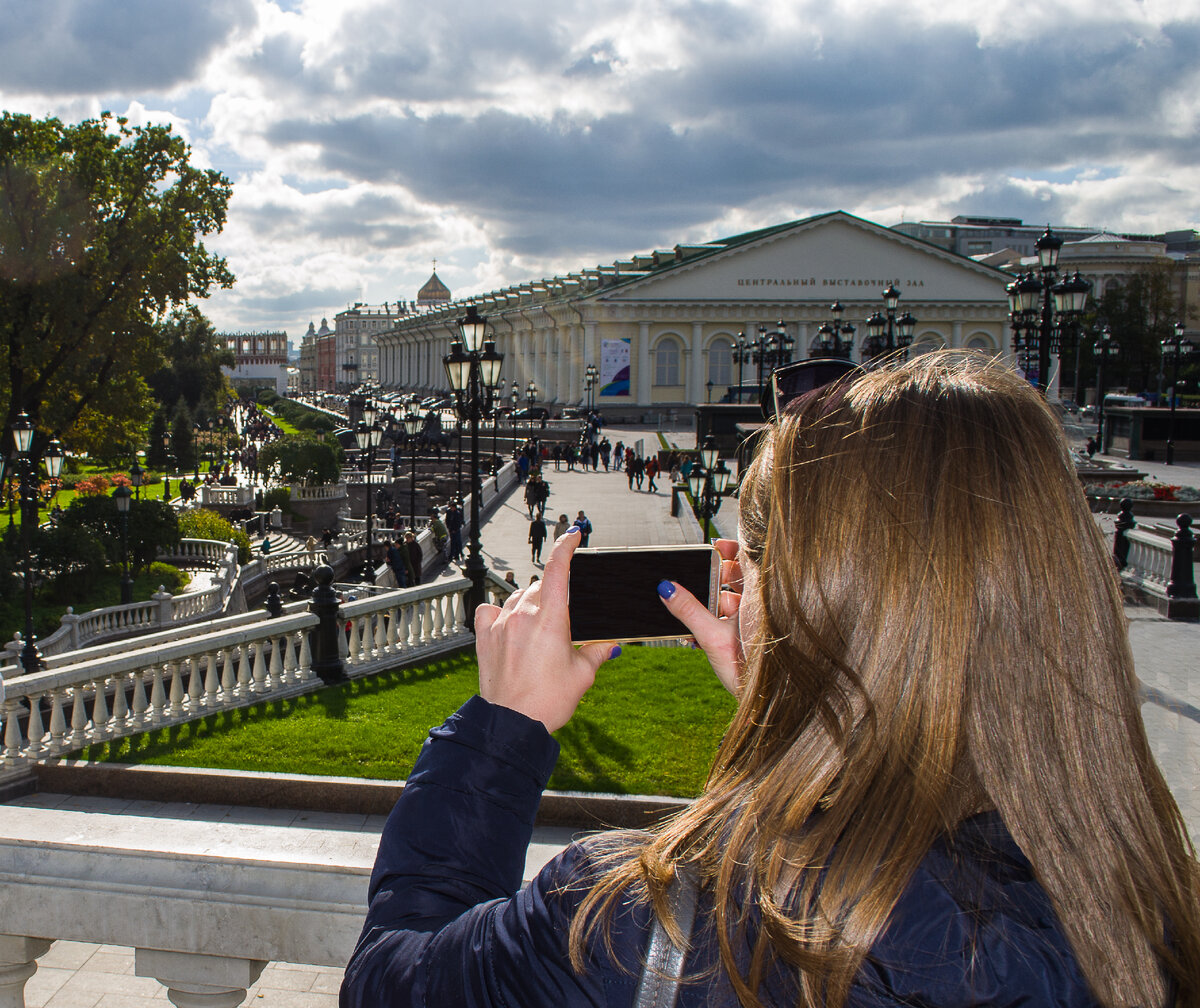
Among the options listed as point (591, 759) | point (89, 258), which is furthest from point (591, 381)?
point (591, 759)

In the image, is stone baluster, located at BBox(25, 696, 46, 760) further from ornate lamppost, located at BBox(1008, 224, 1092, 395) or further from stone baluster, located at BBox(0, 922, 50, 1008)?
ornate lamppost, located at BBox(1008, 224, 1092, 395)

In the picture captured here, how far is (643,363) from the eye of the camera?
6519 cm

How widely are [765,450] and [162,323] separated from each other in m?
31.9

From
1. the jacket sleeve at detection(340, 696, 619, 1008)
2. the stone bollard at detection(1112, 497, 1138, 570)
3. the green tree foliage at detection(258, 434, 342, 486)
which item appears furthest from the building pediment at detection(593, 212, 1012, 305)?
the jacket sleeve at detection(340, 696, 619, 1008)

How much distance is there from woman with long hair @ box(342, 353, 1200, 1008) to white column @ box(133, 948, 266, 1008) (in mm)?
984

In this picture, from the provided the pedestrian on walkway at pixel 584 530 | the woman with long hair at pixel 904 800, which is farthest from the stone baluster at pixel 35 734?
the woman with long hair at pixel 904 800

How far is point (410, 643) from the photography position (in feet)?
37.9

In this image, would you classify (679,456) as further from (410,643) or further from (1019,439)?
(1019,439)

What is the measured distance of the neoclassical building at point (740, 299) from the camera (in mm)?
64688

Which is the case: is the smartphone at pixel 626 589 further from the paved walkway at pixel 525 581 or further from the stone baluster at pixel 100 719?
the stone baluster at pixel 100 719

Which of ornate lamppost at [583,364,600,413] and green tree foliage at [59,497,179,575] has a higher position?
ornate lamppost at [583,364,600,413]

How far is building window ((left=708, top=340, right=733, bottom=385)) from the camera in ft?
219

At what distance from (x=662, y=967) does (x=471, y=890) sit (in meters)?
0.27

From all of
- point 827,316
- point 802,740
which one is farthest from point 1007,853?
point 827,316
